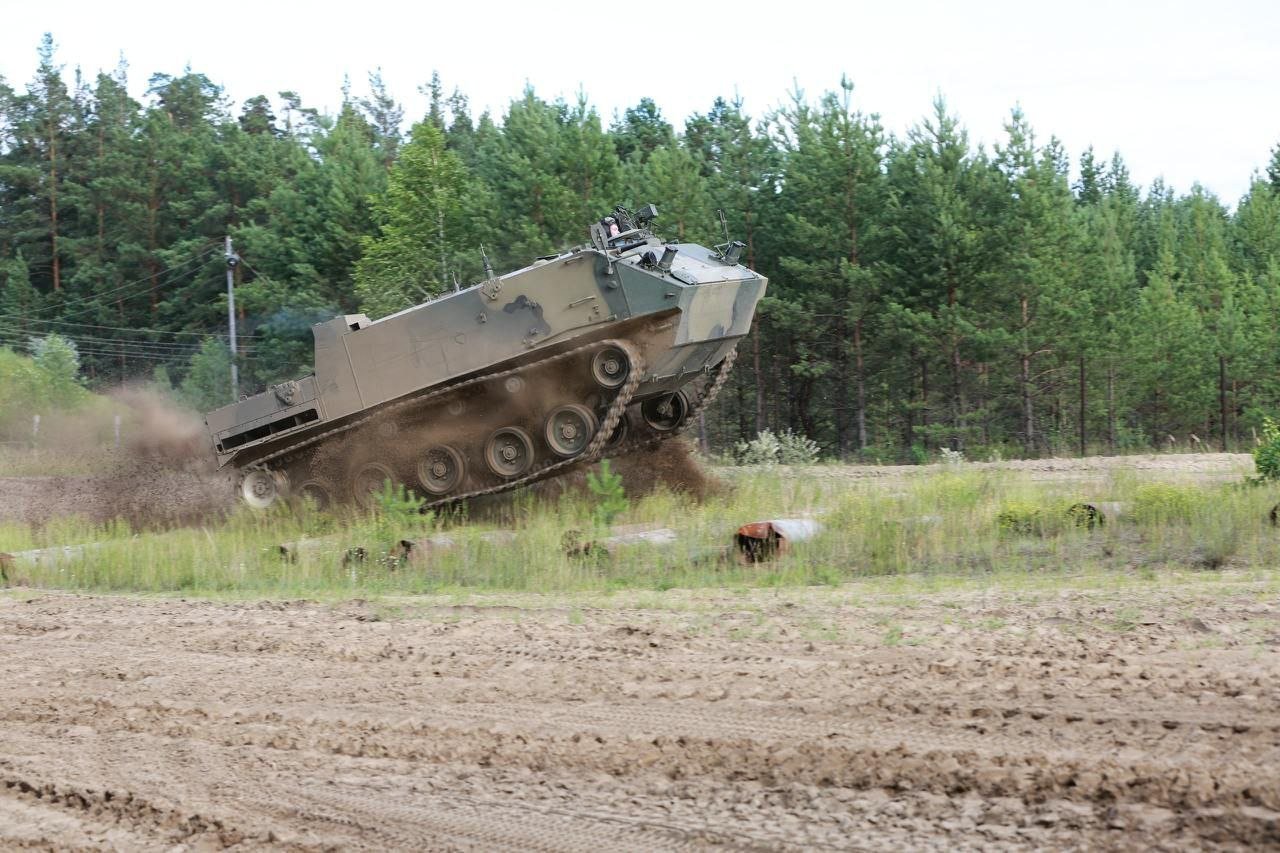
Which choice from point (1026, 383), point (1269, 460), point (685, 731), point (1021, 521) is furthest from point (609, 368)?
point (1026, 383)

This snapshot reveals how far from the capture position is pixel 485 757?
16.1 feet

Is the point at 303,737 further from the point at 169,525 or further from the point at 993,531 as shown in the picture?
the point at 169,525

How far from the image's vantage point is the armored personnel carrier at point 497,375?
1366 centimetres

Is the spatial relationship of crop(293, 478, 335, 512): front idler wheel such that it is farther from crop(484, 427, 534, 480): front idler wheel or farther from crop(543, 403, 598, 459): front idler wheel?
crop(543, 403, 598, 459): front idler wheel

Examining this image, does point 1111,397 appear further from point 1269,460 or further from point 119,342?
point 119,342

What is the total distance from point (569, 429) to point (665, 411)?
6.57 ft

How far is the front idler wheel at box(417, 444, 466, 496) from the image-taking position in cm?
1441

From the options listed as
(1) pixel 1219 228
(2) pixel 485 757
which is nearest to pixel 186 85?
(1) pixel 1219 228

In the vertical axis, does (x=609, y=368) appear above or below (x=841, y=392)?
below

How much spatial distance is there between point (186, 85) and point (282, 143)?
14579mm

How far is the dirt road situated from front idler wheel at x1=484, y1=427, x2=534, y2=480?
653cm

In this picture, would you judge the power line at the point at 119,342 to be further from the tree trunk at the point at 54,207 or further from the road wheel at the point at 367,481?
the road wheel at the point at 367,481

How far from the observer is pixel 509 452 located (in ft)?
47.0

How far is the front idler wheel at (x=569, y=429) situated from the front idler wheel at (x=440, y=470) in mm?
1092
